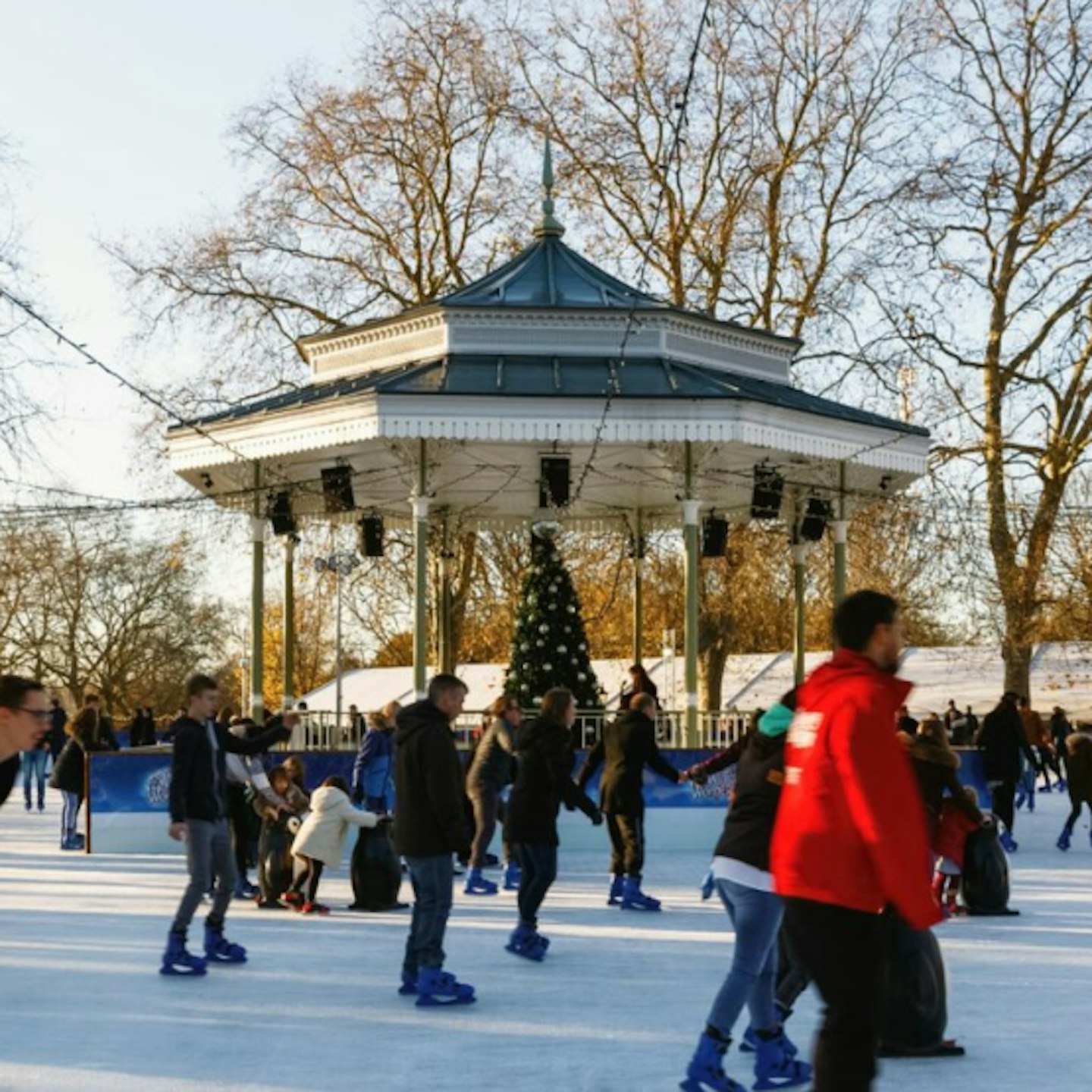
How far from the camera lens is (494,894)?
1584 centimetres

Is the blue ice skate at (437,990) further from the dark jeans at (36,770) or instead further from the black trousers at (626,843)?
the dark jeans at (36,770)

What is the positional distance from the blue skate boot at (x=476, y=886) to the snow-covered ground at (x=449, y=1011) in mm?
290

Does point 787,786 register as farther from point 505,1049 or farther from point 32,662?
point 32,662

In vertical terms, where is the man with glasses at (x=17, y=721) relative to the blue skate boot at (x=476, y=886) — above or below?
above

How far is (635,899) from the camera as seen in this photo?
14406 mm

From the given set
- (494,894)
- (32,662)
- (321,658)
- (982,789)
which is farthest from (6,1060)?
(321,658)

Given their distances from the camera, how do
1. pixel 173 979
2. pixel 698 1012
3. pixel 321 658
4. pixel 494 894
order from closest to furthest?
pixel 698 1012, pixel 173 979, pixel 494 894, pixel 321 658

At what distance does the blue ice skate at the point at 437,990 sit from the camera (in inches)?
380

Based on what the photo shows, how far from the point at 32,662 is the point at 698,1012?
61.1m

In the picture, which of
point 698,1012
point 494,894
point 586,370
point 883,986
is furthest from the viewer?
point 586,370

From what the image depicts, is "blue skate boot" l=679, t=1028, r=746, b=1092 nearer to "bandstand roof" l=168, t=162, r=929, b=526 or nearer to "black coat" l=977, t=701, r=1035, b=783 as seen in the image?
"bandstand roof" l=168, t=162, r=929, b=526

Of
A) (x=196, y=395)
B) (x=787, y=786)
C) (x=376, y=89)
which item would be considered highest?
(x=376, y=89)

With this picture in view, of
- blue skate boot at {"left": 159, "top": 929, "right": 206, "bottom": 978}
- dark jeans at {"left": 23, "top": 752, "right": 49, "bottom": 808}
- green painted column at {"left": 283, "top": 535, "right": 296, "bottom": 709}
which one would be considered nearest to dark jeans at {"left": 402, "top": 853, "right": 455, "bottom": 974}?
blue skate boot at {"left": 159, "top": 929, "right": 206, "bottom": 978}

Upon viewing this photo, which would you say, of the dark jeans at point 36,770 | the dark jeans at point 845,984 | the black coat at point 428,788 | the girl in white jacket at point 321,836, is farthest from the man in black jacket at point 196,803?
the dark jeans at point 36,770
